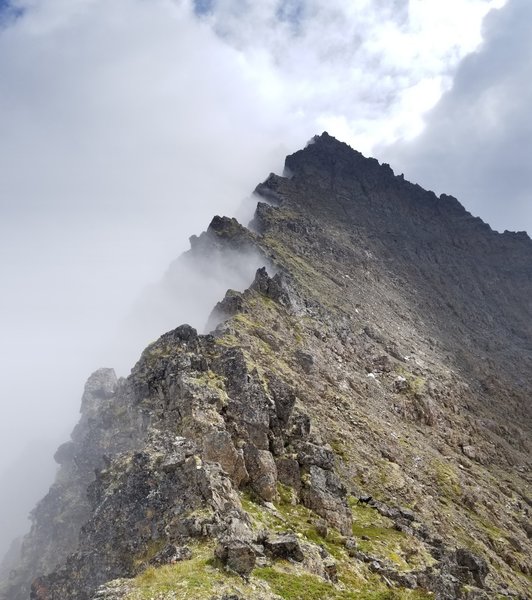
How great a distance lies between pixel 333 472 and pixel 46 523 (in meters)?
59.6

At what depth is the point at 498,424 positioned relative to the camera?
11338 centimetres

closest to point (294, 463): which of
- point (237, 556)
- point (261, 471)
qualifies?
point (261, 471)

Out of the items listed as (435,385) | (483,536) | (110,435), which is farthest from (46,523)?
(435,385)

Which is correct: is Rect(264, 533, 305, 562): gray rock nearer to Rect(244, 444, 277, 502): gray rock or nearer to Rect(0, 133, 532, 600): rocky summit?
Rect(0, 133, 532, 600): rocky summit

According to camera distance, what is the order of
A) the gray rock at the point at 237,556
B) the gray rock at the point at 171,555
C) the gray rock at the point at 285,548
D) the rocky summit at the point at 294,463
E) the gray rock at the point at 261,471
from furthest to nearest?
the gray rock at the point at 261,471
the rocky summit at the point at 294,463
the gray rock at the point at 285,548
the gray rock at the point at 171,555
the gray rock at the point at 237,556

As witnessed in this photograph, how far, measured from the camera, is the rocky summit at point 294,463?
34781 millimetres

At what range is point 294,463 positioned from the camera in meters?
50.2

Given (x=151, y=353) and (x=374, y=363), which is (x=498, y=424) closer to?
(x=374, y=363)

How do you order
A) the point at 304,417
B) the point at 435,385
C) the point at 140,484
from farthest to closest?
1. the point at 435,385
2. the point at 304,417
3. the point at 140,484

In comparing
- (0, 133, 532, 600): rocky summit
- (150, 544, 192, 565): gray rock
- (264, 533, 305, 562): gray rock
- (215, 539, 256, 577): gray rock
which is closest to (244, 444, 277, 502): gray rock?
(0, 133, 532, 600): rocky summit

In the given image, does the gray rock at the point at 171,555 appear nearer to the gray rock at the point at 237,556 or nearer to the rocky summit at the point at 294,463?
the rocky summit at the point at 294,463

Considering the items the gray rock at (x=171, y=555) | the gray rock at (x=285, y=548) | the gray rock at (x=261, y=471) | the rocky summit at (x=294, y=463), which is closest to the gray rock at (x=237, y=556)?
the rocky summit at (x=294, y=463)

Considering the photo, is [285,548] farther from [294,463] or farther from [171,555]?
[294,463]

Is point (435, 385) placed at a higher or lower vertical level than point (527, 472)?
higher
